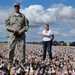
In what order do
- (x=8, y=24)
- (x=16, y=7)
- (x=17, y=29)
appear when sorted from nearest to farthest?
(x=16, y=7), (x=17, y=29), (x=8, y=24)

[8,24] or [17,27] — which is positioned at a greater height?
[8,24]

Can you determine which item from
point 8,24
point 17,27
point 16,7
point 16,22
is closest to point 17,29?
point 17,27

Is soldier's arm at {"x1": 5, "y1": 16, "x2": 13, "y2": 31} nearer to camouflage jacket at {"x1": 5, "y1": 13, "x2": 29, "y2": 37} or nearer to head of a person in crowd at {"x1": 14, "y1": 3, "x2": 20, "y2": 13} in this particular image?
camouflage jacket at {"x1": 5, "y1": 13, "x2": 29, "y2": 37}

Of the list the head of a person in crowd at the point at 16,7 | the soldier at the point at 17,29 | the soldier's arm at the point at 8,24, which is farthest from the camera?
the soldier's arm at the point at 8,24

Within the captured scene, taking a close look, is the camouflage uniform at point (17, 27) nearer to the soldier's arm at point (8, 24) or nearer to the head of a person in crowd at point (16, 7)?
the soldier's arm at point (8, 24)

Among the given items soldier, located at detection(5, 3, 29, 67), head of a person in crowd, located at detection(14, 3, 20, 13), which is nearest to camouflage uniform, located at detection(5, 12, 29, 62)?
soldier, located at detection(5, 3, 29, 67)

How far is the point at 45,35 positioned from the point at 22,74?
6295 mm

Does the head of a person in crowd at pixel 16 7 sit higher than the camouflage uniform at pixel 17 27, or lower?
higher

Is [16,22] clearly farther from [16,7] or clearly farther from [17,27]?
[16,7]

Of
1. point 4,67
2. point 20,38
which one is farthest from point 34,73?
point 20,38

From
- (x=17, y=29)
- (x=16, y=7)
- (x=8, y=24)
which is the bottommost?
(x=17, y=29)

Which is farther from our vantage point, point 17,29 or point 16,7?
point 17,29

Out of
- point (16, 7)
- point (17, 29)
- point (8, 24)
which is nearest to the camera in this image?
point (16, 7)

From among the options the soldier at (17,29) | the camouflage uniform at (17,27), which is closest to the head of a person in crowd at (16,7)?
the soldier at (17,29)
